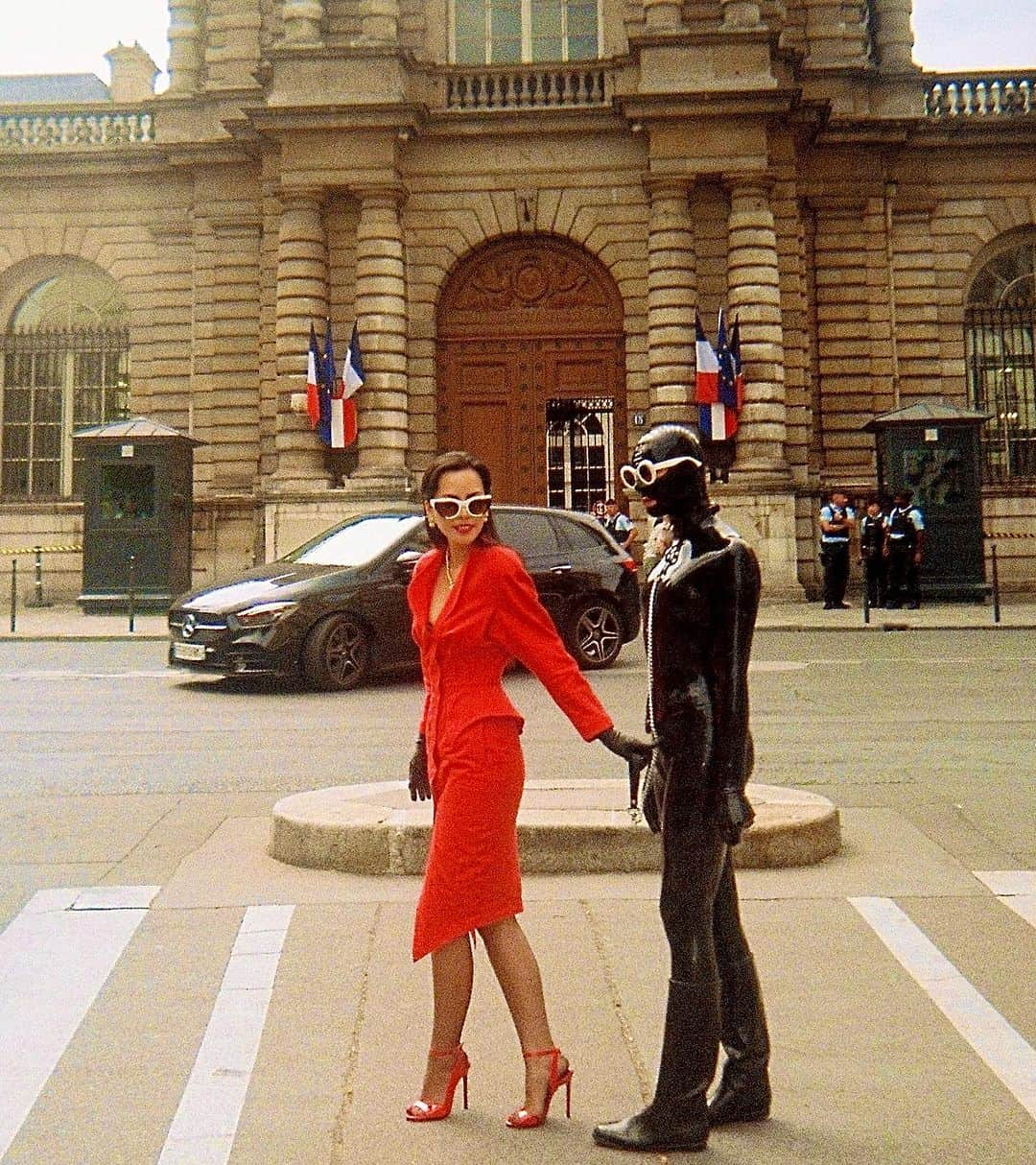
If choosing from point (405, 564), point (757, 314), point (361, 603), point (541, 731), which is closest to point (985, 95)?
point (757, 314)

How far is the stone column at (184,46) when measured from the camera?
27594mm

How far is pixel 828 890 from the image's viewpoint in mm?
5703

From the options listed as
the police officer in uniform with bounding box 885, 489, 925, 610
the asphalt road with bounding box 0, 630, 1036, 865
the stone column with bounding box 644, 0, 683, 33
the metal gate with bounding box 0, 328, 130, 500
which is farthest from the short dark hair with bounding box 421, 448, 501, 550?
the metal gate with bounding box 0, 328, 130, 500

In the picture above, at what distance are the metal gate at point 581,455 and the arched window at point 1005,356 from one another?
25.1ft

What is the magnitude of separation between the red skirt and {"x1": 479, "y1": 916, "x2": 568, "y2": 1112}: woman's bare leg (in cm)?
6

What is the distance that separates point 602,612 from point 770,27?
46.7ft

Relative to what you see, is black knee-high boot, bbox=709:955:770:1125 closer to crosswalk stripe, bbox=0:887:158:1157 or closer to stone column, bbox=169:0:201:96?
crosswalk stripe, bbox=0:887:158:1157

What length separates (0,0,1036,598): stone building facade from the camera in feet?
78.6

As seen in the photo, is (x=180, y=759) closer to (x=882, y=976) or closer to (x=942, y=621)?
(x=882, y=976)

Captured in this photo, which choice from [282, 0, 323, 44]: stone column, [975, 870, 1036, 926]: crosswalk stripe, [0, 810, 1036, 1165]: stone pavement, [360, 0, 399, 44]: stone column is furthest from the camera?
[360, 0, 399, 44]: stone column

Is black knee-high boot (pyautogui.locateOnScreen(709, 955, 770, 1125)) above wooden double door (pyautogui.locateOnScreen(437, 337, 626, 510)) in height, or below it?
below

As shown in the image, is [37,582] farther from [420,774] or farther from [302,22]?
[420,774]

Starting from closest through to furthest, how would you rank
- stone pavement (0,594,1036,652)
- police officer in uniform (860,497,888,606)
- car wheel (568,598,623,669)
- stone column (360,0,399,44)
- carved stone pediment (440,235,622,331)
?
car wheel (568,598,623,669)
stone pavement (0,594,1036,652)
police officer in uniform (860,497,888,606)
stone column (360,0,399,44)
carved stone pediment (440,235,622,331)

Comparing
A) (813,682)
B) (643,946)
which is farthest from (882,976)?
(813,682)
